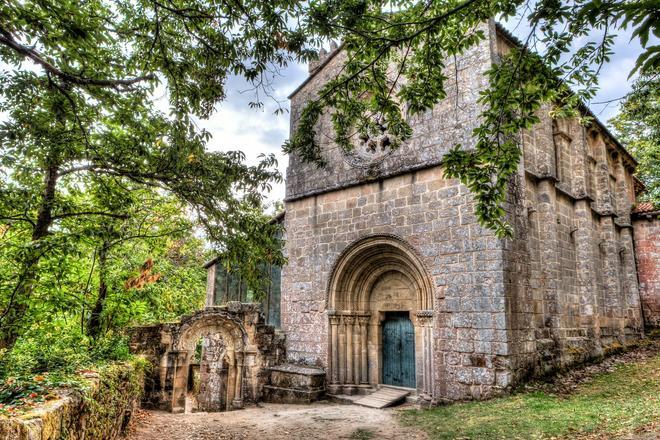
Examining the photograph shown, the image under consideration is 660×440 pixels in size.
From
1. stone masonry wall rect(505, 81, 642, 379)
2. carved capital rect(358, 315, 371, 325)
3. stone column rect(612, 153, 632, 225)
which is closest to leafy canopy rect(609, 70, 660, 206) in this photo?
stone column rect(612, 153, 632, 225)

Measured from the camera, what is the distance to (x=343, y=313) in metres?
10.0

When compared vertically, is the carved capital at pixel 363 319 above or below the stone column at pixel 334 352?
above

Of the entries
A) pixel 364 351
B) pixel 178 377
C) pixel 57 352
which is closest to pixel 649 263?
pixel 364 351

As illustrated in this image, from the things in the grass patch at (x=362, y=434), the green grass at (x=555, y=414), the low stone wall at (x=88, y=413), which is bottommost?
the grass patch at (x=362, y=434)

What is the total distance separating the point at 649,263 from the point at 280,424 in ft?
42.6

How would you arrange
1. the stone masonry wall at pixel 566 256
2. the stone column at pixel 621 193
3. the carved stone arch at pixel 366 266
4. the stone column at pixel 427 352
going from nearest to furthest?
the stone masonry wall at pixel 566 256
the stone column at pixel 427 352
the carved stone arch at pixel 366 266
the stone column at pixel 621 193

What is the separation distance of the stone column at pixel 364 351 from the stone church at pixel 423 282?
3 centimetres

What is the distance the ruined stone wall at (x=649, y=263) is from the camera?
1353 centimetres

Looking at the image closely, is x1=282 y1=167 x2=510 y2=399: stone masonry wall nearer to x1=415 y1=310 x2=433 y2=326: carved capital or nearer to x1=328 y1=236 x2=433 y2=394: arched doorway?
x1=415 y1=310 x2=433 y2=326: carved capital

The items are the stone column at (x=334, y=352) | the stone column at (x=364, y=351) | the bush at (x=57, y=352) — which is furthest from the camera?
the stone column at (x=364, y=351)

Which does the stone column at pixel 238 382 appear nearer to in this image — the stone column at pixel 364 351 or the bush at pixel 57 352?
the stone column at pixel 364 351

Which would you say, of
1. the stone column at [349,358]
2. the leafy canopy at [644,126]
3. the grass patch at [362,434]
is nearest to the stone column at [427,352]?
the grass patch at [362,434]

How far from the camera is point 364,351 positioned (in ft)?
32.8

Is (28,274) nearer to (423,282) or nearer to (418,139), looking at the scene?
(423,282)
